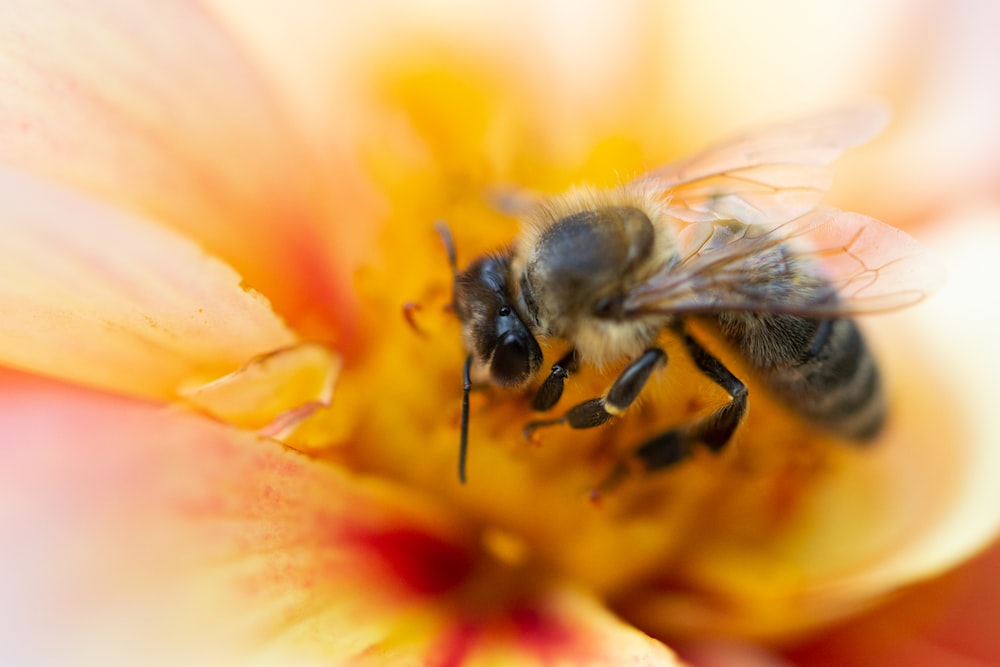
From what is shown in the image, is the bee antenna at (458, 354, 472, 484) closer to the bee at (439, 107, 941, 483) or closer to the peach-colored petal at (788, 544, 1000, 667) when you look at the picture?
the bee at (439, 107, 941, 483)

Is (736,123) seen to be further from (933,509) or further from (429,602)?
(429,602)

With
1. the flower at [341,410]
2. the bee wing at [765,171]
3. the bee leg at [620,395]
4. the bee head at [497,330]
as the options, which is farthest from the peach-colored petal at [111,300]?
the bee wing at [765,171]

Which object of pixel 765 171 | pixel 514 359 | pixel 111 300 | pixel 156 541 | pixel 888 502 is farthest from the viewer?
pixel 888 502

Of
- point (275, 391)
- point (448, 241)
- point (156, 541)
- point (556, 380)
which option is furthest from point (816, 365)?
point (156, 541)

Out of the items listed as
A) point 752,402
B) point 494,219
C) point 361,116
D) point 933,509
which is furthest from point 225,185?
point 933,509

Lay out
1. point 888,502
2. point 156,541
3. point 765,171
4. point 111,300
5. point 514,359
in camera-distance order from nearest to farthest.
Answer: point 156,541
point 111,300
point 514,359
point 765,171
point 888,502

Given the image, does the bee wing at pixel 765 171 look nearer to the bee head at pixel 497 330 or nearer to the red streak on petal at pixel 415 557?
the bee head at pixel 497 330

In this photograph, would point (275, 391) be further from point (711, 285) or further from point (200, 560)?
point (711, 285)
